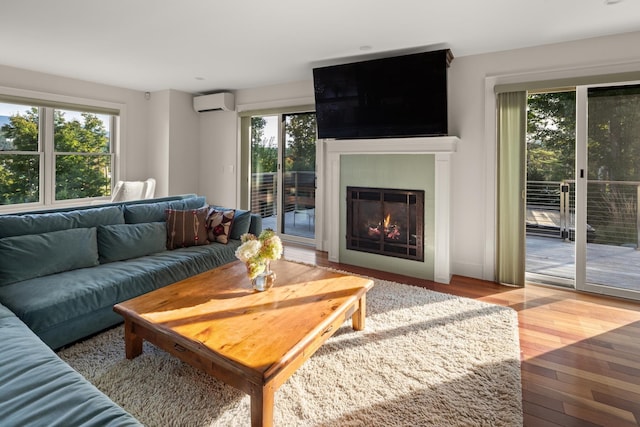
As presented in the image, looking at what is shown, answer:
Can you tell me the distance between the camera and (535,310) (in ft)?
9.41

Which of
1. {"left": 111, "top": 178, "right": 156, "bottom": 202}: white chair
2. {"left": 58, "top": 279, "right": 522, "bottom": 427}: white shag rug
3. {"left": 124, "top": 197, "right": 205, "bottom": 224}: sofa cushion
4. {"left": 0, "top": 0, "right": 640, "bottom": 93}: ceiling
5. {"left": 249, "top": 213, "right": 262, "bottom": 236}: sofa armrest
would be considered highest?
{"left": 0, "top": 0, "right": 640, "bottom": 93}: ceiling

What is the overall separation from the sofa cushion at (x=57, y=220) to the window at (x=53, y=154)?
2.37m

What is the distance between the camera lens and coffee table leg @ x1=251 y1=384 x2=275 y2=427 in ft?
4.50

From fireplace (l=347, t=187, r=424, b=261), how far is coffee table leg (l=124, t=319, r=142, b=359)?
2.57 m

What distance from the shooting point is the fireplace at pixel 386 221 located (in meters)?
3.70

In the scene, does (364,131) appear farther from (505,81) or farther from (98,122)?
(98,122)

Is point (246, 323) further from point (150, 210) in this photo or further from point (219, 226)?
point (150, 210)

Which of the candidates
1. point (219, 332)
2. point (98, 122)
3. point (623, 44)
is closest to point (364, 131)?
point (623, 44)

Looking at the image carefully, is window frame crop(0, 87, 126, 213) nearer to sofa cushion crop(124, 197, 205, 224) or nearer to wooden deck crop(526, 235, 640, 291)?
sofa cushion crop(124, 197, 205, 224)

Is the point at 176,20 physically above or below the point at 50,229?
above

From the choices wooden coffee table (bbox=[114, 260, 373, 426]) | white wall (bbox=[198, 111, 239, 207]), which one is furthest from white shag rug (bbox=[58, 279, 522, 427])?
white wall (bbox=[198, 111, 239, 207])

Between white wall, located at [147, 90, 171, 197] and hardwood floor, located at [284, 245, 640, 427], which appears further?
white wall, located at [147, 90, 171, 197]

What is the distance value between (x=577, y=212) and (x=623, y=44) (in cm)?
147

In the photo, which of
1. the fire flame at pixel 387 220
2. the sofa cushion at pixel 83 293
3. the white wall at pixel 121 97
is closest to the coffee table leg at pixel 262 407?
the sofa cushion at pixel 83 293
